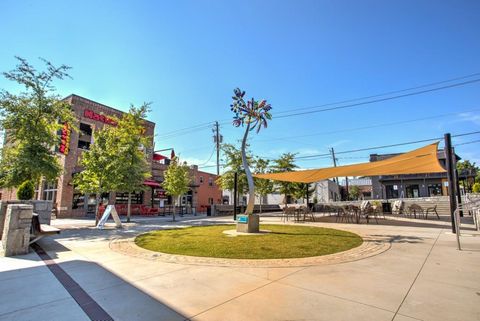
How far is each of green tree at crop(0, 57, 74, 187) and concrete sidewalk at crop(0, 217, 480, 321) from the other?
6.78m

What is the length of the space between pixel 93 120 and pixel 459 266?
75.5 feet

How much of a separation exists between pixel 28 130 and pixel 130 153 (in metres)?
4.63

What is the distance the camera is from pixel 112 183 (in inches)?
518

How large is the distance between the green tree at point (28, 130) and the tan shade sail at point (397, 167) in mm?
12296

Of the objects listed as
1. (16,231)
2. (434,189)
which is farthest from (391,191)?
(16,231)

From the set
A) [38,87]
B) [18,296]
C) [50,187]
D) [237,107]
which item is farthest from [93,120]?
[18,296]

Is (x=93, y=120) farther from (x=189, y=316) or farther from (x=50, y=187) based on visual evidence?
(x=189, y=316)

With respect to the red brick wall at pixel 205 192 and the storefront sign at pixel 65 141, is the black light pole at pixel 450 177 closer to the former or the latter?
the storefront sign at pixel 65 141

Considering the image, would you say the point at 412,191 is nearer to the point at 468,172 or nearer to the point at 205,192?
the point at 468,172

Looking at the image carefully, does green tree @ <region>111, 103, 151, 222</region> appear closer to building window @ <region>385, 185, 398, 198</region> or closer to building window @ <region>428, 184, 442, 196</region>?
building window @ <region>385, 185, 398, 198</region>

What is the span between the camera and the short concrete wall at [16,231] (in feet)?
18.9

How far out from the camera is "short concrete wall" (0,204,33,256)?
5.76m

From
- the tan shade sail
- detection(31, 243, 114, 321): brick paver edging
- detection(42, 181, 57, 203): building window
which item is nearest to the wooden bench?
detection(31, 243, 114, 321): brick paver edging

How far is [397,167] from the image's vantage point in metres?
12.4
